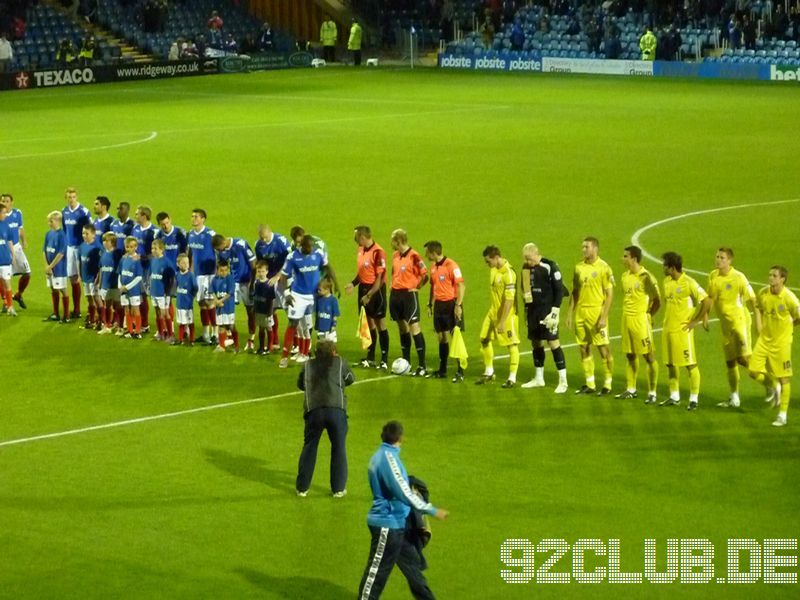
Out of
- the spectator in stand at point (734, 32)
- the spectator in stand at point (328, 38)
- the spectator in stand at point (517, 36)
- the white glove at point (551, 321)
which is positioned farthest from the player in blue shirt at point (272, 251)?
the spectator in stand at point (328, 38)

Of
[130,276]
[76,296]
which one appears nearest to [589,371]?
[130,276]

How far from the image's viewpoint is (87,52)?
66.8m

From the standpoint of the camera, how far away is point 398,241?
2027 centimetres

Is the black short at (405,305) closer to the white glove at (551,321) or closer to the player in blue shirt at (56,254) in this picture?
the white glove at (551,321)

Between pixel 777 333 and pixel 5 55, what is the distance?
172 ft

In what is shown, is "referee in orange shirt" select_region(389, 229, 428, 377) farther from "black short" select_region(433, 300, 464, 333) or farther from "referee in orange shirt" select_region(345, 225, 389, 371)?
"black short" select_region(433, 300, 464, 333)

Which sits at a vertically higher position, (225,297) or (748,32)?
(748,32)

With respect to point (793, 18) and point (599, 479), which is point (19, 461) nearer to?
point (599, 479)

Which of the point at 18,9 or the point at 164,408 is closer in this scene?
the point at 164,408

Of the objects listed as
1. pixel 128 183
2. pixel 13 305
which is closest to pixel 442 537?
pixel 13 305

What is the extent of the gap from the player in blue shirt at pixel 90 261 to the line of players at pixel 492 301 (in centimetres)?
4

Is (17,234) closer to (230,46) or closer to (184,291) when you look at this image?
(184,291)

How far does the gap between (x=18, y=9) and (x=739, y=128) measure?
35994mm

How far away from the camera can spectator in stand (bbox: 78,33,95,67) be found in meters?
66.6
